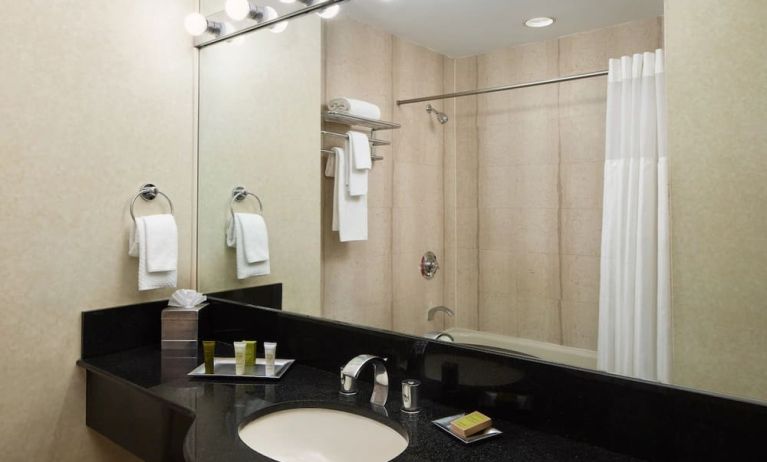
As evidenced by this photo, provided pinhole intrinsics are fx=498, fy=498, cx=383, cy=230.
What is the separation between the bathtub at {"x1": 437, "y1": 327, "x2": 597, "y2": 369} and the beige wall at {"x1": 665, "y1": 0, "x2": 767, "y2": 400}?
17cm

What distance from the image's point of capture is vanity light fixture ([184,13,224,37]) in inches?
69.9

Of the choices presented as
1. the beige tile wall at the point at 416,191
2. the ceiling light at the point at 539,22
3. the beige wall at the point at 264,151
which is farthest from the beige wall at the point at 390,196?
the ceiling light at the point at 539,22

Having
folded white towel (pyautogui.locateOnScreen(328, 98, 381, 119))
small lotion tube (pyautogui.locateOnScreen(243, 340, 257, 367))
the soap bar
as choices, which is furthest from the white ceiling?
small lotion tube (pyautogui.locateOnScreen(243, 340, 257, 367))

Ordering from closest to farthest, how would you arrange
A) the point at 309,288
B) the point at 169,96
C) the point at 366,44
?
the point at 366,44 < the point at 309,288 < the point at 169,96

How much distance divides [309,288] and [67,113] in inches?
35.9

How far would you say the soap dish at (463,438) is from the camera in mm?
1024

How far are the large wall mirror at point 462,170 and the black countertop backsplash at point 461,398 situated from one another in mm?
59

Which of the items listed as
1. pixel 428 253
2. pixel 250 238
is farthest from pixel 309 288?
pixel 428 253

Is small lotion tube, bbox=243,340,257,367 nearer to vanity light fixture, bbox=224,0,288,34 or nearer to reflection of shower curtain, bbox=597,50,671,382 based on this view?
reflection of shower curtain, bbox=597,50,671,382

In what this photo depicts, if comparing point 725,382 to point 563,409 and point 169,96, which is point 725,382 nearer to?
point 563,409

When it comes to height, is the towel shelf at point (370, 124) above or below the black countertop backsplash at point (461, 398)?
above

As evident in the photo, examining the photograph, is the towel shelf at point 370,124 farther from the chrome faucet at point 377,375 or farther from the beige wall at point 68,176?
the beige wall at point 68,176

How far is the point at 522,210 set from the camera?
1.20 m

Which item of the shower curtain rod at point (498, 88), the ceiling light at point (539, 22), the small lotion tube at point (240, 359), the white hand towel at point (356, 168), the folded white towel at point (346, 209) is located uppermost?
the ceiling light at point (539, 22)
